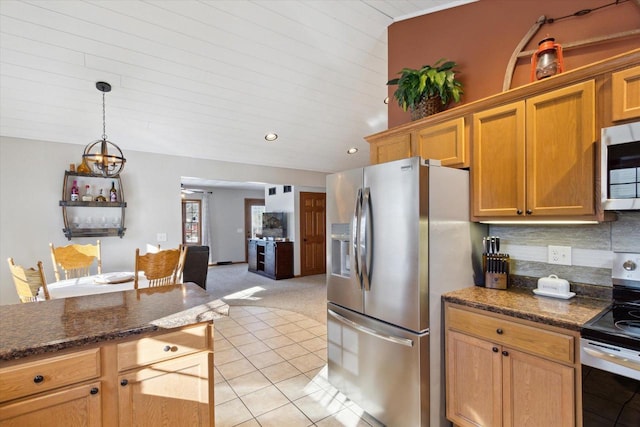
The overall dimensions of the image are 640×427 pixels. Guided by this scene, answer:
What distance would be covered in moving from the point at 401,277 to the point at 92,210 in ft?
14.6

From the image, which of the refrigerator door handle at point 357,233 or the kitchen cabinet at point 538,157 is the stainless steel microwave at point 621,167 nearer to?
the kitchen cabinet at point 538,157

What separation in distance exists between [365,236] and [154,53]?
2.64 metres

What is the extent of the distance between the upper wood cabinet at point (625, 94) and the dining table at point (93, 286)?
367cm

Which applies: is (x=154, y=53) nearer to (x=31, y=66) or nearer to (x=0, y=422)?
(x=31, y=66)

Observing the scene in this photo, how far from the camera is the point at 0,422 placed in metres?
1.11

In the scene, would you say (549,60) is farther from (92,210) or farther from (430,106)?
(92,210)

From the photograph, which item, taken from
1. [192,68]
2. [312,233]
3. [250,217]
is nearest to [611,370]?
[192,68]

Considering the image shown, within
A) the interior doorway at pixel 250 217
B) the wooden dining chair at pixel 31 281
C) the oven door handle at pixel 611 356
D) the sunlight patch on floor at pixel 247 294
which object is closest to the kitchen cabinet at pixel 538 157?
the oven door handle at pixel 611 356

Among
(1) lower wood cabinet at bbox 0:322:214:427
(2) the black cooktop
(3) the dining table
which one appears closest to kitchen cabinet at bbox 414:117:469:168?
(2) the black cooktop

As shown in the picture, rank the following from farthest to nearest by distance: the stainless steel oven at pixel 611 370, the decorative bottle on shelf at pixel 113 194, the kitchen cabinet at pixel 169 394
→ the decorative bottle on shelf at pixel 113 194
the kitchen cabinet at pixel 169 394
the stainless steel oven at pixel 611 370

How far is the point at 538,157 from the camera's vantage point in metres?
1.75

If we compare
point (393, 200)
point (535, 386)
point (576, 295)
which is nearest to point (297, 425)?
point (535, 386)

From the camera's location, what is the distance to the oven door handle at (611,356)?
3.97ft

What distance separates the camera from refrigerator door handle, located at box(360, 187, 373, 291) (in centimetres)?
212
